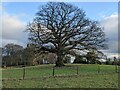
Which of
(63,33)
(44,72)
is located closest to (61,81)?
(44,72)

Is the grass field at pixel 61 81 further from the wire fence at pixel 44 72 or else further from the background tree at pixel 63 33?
the background tree at pixel 63 33

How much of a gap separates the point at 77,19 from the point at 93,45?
5.98m

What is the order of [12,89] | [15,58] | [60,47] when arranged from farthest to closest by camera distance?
1. [15,58]
2. [60,47]
3. [12,89]

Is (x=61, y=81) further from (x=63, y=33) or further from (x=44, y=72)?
(x=63, y=33)

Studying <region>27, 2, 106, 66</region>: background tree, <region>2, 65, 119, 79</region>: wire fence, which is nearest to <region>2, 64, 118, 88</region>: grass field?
<region>2, 65, 119, 79</region>: wire fence

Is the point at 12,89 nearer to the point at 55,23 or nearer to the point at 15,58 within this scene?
the point at 55,23

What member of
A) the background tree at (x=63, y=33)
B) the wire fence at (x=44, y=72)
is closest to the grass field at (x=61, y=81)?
the wire fence at (x=44, y=72)

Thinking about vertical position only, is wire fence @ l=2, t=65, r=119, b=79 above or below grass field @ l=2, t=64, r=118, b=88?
above

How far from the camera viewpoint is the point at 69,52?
48.7 m

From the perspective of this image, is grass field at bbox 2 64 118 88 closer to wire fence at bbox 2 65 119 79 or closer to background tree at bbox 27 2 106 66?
wire fence at bbox 2 65 119 79

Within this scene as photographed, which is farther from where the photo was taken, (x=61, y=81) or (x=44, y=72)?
(x=44, y=72)

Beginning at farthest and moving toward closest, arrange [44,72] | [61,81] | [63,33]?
1. [63,33]
2. [44,72]
3. [61,81]

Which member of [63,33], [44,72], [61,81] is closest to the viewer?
[61,81]

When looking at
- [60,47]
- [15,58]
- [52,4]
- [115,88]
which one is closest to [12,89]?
[115,88]
